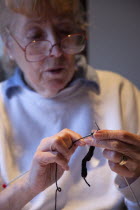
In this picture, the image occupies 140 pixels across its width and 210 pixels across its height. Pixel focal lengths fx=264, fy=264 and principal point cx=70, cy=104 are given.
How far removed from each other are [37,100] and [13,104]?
0.12 m

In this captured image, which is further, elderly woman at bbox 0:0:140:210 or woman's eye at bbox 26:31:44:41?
woman's eye at bbox 26:31:44:41

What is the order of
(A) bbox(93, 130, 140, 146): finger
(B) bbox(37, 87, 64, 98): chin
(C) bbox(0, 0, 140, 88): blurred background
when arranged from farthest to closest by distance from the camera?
(C) bbox(0, 0, 140, 88): blurred background → (B) bbox(37, 87, 64, 98): chin → (A) bbox(93, 130, 140, 146): finger

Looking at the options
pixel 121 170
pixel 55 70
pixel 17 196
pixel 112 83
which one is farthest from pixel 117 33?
pixel 17 196

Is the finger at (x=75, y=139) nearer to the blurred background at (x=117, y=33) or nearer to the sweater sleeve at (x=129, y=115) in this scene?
the sweater sleeve at (x=129, y=115)

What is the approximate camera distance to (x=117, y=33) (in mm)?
1691

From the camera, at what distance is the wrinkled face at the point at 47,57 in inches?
41.5

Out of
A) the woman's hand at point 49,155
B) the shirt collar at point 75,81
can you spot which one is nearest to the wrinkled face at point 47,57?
the shirt collar at point 75,81

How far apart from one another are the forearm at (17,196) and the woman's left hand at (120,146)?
0.31 m

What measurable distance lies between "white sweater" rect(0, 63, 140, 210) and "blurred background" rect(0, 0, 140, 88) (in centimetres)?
43

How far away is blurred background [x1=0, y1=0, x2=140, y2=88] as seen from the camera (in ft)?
5.38

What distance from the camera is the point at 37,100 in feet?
3.91

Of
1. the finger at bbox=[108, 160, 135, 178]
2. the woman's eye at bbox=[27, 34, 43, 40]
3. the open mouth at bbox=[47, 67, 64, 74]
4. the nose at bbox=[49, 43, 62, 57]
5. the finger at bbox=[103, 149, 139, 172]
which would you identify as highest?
the woman's eye at bbox=[27, 34, 43, 40]

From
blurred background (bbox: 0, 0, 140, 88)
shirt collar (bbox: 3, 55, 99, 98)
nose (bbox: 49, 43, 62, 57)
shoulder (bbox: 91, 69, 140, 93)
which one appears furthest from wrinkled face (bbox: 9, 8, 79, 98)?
blurred background (bbox: 0, 0, 140, 88)

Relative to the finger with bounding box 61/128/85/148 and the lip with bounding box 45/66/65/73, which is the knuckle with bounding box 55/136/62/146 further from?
the lip with bounding box 45/66/65/73
